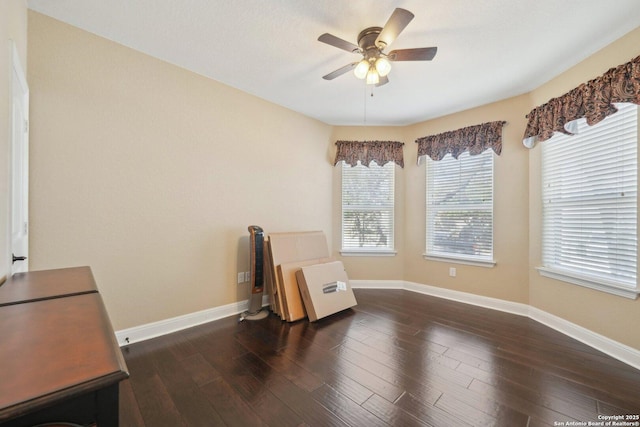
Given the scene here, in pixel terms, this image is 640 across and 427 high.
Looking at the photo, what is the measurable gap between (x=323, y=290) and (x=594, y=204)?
275 cm

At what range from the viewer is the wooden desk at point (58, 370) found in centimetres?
52

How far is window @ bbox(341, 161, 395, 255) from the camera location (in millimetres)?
4188

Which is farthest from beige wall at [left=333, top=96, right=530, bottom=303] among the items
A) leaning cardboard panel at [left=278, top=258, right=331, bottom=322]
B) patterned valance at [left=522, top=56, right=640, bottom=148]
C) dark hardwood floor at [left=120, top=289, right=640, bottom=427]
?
leaning cardboard panel at [left=278, top=258, right=331, bottom=322]

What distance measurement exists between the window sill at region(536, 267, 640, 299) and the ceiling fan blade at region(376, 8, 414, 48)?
→ 268 cm

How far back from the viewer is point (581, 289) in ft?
8.20

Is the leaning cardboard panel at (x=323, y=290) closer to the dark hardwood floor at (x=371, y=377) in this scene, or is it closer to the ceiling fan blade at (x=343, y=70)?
the dark hardwood floor at (x=371, y=377)

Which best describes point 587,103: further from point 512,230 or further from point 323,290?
point 323,290

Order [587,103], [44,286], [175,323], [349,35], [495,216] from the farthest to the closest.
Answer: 1. [495,216]
2. [175,323]
3. [587,103]
4. [349,35]
5. [44,286]

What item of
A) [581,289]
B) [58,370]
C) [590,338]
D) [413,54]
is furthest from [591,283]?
[58,370]

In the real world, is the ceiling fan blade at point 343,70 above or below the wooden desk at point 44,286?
above

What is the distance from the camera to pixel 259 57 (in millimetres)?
2447

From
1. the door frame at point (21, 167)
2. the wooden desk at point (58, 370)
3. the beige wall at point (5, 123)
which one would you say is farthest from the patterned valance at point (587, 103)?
the door frame at point (21, 167)

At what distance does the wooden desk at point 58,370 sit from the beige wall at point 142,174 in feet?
4.98

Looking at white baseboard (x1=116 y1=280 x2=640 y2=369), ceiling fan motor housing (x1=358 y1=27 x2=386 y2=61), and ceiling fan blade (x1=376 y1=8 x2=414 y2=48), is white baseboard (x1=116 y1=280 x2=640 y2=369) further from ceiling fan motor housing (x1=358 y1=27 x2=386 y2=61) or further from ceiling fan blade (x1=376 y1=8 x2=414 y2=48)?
ceiling fan blade (x1=376 y1=8 x2=414 y2=48)
